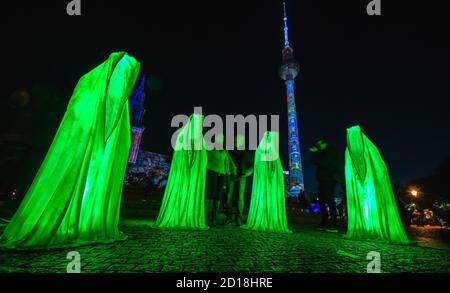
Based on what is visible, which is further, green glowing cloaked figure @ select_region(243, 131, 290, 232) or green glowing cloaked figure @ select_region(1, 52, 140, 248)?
green glowing cloaked figure @ select_region(243, 131, 290, 232)

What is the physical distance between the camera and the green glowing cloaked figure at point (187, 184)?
4.67m

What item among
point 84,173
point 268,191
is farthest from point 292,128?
point 84,173

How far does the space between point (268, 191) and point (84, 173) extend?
5040mm

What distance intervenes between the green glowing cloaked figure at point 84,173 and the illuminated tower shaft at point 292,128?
7778 cm

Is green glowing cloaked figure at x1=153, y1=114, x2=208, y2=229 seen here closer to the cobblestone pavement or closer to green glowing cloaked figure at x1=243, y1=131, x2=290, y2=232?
green glowing cloaked figure at x1=243, y1=131, x2=290, y2=232

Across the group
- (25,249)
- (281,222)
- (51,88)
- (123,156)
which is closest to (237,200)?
(281,222)

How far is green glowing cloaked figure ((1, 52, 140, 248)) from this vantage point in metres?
2.05

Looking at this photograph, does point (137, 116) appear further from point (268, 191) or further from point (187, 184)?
point (268, 191)

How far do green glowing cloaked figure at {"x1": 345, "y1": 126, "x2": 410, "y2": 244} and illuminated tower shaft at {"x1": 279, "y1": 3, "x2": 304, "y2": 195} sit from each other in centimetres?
7430

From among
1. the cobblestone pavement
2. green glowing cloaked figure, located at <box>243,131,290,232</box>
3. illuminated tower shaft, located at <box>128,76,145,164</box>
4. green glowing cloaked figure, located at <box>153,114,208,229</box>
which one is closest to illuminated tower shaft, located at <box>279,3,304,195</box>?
illuminated tower shaft, located at <box>128,76,145,164</box>

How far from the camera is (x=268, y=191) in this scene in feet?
20.4

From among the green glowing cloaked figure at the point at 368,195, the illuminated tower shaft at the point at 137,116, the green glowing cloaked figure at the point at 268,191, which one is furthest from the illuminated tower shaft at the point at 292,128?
the green glowing cloaked figure at the point at 368,195
